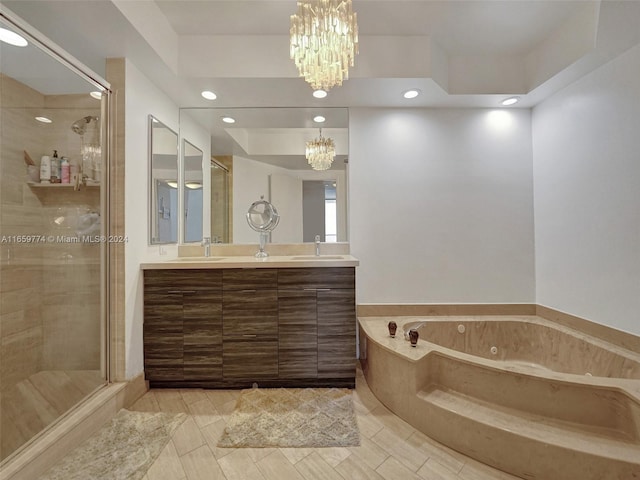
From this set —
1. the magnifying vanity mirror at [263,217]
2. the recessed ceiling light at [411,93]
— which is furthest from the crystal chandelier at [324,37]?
the magnifying vanity mirror at [263,217]

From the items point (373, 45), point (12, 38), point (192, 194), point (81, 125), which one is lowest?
point (192, 194)

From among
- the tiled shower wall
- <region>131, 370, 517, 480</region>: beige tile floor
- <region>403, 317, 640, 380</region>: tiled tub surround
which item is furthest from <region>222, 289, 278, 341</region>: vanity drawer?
<region>403, 317, 640, 380</region>: tiled tub surround

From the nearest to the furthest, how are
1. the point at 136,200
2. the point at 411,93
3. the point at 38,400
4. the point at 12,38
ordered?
the point at 12,38 < the point at 38,400 < the point at 136,200 < the point at 411,93

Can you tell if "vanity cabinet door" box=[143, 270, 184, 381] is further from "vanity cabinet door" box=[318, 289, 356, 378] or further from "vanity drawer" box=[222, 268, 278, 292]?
"vanity cabinet door" box=[318, 289, 356, 378]

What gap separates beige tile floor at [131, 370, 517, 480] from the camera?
4.23 ft

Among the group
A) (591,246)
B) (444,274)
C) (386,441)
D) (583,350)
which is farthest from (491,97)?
(386,441)

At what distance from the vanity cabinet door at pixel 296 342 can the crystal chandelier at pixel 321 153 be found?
53.0 inches

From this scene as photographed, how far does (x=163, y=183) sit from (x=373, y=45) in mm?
1961

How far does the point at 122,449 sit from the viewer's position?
1423 millimetres

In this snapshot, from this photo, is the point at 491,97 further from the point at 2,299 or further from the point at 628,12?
the point at 2,299

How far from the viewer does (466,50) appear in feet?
7.14

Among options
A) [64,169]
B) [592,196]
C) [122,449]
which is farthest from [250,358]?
[592,196]

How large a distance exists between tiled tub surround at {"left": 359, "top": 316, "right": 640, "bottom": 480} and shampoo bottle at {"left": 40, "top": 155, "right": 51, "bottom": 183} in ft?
7.91

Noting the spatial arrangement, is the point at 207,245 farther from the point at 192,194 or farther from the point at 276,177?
the point at 276,177
